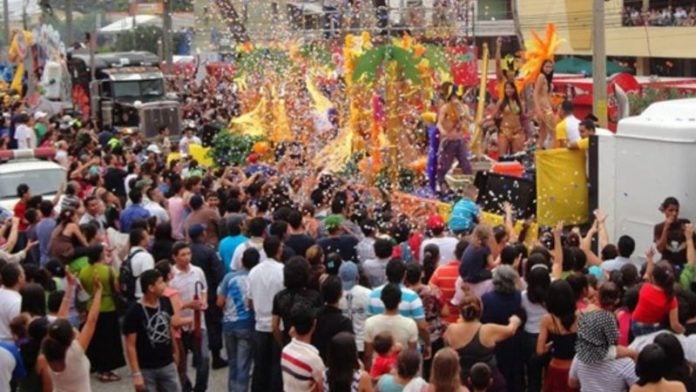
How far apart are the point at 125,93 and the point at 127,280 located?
944 inches

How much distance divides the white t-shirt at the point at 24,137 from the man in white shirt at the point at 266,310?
15115 mm

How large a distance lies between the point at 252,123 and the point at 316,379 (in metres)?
15.4

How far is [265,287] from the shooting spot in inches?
389

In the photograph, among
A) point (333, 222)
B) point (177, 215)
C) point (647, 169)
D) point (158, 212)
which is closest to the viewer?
point (333, 222)

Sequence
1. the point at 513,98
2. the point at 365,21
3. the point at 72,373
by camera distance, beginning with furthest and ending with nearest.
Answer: the point at 365,21, the point at 513,98, the point at 72,373

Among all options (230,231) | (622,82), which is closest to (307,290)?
(230,231)

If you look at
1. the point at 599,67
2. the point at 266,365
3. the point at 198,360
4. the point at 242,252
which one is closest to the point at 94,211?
the point at 242,252

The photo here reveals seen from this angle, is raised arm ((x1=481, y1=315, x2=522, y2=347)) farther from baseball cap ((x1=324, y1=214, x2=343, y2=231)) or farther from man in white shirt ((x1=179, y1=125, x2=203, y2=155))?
man in white shirt ((x1=179, y1=125, x2=203, y2=155))

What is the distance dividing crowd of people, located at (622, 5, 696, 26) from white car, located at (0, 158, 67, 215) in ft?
93.9

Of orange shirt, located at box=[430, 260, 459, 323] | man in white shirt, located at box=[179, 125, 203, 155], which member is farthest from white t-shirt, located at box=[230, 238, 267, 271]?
man in white shirt, located at box=[179, 125, 203, 155]

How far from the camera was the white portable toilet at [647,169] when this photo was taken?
12.3m

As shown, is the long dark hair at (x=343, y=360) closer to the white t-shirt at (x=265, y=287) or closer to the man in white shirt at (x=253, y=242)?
the white t-shirt at (x=265, y=287)

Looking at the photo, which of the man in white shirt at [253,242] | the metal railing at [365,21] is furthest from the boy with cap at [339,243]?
the metal railing at [365,21]

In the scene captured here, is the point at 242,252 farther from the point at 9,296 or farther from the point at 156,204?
the point at 156,204
